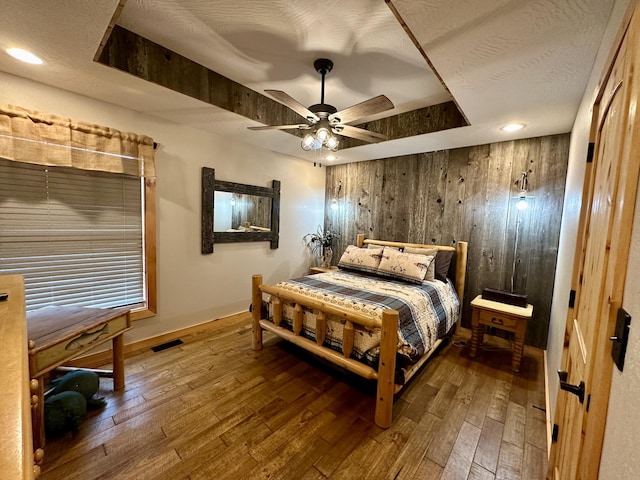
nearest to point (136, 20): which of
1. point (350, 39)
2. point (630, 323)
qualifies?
point (350, 39)

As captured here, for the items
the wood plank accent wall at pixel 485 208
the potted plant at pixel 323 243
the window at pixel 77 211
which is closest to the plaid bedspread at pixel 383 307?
the wood plank accent wall at pixel 485 208

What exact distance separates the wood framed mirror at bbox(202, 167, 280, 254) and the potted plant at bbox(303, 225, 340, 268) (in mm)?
759

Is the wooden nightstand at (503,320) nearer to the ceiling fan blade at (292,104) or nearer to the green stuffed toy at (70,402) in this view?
the ceiling fan blade at (292,104)

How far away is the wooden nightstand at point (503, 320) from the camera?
2.41 metres


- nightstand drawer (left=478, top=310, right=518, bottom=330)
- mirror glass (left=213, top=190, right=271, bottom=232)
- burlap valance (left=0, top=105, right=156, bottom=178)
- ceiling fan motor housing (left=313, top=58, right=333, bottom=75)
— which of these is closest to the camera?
burlap valance (left=0, top=105, right=156, bottom=178)

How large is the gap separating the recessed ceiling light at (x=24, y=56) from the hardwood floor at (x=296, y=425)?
2332 mm

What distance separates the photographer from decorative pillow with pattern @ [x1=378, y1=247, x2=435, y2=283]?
2.88 metres

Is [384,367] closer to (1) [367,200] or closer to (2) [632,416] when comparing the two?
(2) [632,416]

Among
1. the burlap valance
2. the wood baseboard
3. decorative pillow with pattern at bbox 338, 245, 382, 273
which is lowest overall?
the wood baseboard

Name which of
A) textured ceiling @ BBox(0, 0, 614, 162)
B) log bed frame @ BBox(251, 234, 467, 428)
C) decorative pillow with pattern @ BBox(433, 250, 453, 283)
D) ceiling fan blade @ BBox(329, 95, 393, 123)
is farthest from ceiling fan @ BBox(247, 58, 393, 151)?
decorative pillow with pattern @ BBox(433, 250, 453, 283)

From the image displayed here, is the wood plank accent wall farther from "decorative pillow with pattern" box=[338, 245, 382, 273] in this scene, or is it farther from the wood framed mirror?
the wood framed mirror

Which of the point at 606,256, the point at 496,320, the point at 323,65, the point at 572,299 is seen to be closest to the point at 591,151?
the point at 572,299

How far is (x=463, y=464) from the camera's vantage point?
4.98 feet

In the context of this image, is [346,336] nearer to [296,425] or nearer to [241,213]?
[296,425]
